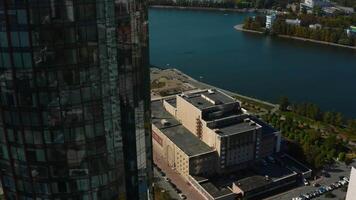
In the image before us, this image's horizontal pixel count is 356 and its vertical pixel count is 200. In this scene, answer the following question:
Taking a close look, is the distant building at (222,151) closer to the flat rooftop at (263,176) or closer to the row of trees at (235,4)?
the flat rooftop at (263,176)

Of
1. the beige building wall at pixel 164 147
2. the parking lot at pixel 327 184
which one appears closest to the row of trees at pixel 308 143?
the parking lot at pixel 327 184

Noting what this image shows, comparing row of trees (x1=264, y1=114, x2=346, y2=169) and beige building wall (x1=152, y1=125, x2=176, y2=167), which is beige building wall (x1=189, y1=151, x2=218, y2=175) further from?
row of trees (x1=264, y1=114, x2=346, y2=169)

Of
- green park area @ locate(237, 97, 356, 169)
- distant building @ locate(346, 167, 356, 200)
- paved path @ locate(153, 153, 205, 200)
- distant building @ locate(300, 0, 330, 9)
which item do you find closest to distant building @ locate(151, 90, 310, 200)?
paved path @ locate(153, 153, 205, 200)

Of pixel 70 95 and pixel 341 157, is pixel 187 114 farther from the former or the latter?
pixel 70 95

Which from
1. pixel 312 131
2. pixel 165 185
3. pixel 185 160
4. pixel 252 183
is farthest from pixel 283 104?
pixel 165 185

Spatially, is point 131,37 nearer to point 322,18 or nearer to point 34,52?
point 34,52

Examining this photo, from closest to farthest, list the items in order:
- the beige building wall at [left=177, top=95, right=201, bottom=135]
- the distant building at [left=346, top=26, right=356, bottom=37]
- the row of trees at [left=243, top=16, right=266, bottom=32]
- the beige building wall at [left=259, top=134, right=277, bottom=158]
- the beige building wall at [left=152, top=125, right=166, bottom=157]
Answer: the beige building wall at [left=177, top=95, right=201, bottom=135], the beige building wall at [left=259, top=134, right=277, bottom=158], the beige building wall at [left=152, top=125, right=166, bottom=157], the distant building at [left=346, top=26, right=356, bottom=37], the row of trees at [left=243, top=16, right=266, bottom=32]
